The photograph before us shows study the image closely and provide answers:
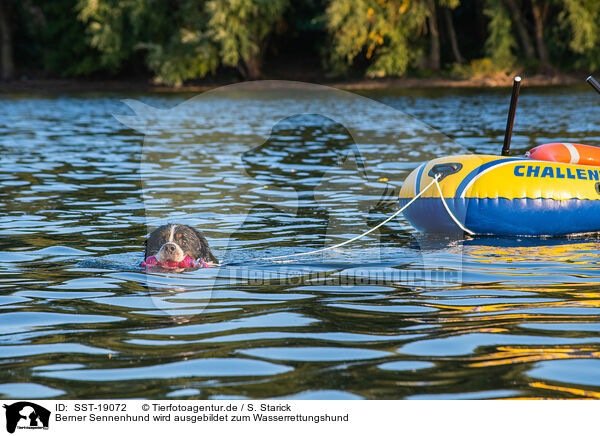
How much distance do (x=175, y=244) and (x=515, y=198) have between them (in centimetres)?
363

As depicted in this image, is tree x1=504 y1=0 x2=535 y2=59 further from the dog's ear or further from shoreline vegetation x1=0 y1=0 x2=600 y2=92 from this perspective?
the dog's ear

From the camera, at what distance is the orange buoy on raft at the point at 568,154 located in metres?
9.74

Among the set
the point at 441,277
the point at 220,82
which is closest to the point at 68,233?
the point at 441,277

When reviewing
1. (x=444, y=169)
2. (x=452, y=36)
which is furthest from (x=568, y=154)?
(x=452, y=36)

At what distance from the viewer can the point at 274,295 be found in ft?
23.0

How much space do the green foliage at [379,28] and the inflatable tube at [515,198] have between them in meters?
31.0

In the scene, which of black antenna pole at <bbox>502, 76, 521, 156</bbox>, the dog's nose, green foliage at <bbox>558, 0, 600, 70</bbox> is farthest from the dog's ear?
green foliage at <bbox>558, 0, 600, 70</bbox>

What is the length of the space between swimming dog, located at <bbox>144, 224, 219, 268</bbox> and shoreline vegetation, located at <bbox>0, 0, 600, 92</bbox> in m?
32.6

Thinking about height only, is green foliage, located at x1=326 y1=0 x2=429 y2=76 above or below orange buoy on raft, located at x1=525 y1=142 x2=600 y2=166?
above

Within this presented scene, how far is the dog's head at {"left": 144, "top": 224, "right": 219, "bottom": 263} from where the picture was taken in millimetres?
7789
